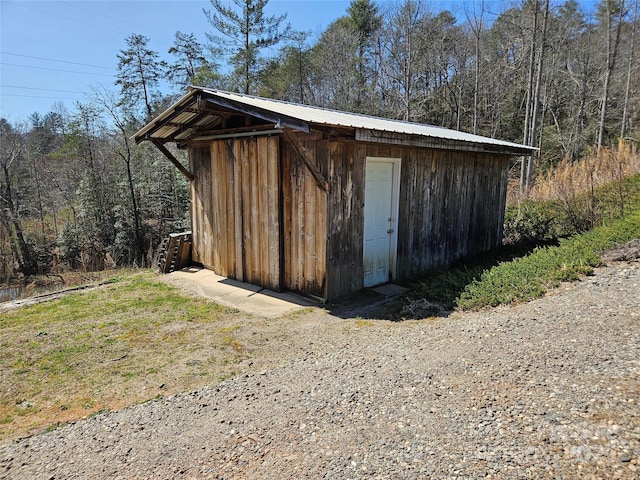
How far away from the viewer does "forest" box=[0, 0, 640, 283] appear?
1396cm

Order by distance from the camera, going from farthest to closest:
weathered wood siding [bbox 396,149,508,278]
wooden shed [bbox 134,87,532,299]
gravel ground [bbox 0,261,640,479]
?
weathered wood siding [bbox 396,149,508,278], wooden shed [bbox 134,87,532,299], gravel ground [bbox 0,261,640,479]

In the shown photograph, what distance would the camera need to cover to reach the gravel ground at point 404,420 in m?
1.98

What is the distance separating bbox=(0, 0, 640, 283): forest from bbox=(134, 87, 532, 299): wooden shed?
6.03 metres

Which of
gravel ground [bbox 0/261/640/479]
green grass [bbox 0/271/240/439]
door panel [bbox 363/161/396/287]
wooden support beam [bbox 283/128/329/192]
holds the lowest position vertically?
green grass [bbox 0/271/240/439]

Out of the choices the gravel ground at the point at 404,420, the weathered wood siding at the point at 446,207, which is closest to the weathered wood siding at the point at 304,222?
the weathered wood siding at the point at 446,207

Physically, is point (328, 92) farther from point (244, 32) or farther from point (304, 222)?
point (304, 222)

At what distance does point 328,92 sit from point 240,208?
16.0 m

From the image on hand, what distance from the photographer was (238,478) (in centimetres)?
204

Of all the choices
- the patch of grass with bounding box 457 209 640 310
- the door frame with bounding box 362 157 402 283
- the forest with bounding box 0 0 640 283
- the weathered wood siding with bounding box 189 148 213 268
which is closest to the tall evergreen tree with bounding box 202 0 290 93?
the forest with bounding box 0 0 640 283

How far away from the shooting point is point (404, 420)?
2396 mm

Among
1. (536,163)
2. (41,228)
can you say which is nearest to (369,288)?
(41,228)

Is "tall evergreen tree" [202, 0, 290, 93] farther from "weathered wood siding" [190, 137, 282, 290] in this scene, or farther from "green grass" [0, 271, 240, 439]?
"green grass" [0, 271, 240, 439]

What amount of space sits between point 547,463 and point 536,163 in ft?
63.9

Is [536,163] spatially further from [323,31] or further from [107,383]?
[107,383]
